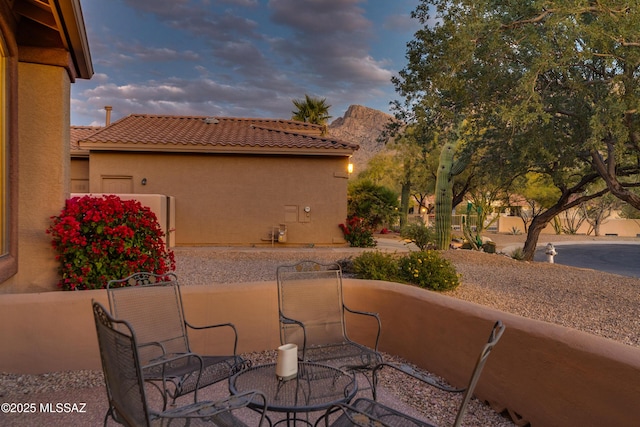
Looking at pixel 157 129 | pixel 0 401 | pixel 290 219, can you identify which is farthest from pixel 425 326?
pixel 157 129

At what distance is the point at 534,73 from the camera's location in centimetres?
768

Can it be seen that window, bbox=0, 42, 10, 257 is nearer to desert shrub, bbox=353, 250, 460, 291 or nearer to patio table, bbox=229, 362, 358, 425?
patio table, bbox=229, 362, 358, 425

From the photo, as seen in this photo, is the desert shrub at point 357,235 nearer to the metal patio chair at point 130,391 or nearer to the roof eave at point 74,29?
the roof eave at point 74,29

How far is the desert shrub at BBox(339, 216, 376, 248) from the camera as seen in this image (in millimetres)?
14367

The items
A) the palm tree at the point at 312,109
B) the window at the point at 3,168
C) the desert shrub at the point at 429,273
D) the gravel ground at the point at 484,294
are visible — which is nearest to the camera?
the gravel ground at the point at 484,294

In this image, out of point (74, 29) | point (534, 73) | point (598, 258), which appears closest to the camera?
point (74, 29)

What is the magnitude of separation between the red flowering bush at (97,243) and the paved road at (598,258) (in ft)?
50.0

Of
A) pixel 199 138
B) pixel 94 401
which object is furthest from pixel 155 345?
pixel 199 138

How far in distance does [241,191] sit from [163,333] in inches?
421

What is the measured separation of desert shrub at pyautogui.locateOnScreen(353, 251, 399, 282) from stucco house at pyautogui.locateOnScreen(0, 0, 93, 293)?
4808 millimetres

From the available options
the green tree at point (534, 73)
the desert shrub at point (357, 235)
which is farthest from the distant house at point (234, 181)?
the green tree at point (534, 73)

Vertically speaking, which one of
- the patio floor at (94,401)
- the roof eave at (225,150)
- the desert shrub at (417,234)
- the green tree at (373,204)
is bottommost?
the patio floor at (94,401)

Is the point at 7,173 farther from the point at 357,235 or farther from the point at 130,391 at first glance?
the point at 357,235

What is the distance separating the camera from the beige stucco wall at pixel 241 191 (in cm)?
1402
